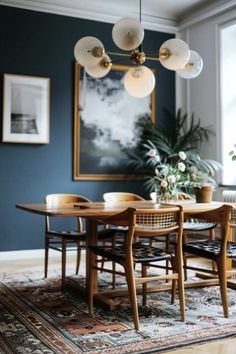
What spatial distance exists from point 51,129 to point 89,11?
60.0 inches

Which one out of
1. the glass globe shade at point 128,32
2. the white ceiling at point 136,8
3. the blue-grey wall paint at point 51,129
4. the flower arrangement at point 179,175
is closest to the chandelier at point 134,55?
the glass globe shade at point 128,32

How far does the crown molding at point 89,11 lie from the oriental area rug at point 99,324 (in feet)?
10.9

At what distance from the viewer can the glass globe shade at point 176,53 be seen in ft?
11.6

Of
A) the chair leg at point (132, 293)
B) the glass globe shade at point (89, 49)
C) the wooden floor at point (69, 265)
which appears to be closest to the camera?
the wooden floor at point (69, 265)

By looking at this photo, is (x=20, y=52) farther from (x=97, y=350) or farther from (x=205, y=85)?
(x=97, y=350)

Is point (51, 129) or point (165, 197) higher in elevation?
point (51, 129)

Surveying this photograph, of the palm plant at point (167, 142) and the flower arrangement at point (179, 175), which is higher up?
the palm plant at point (167, 142)

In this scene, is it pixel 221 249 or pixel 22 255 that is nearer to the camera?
pixel 221 249

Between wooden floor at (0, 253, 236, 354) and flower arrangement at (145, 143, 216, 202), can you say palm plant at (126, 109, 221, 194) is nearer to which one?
flower arrangement at (145, 143, 216, 202)

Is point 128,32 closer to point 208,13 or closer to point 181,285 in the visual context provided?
point 181,285

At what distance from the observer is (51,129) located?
564 cm

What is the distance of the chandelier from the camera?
3410 millimetres

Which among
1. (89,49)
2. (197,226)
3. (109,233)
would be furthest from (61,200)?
(89,49)

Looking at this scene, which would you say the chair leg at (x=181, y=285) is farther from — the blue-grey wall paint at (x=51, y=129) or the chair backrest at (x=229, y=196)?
the blue-grey wall paint at (x=51, y=129)
